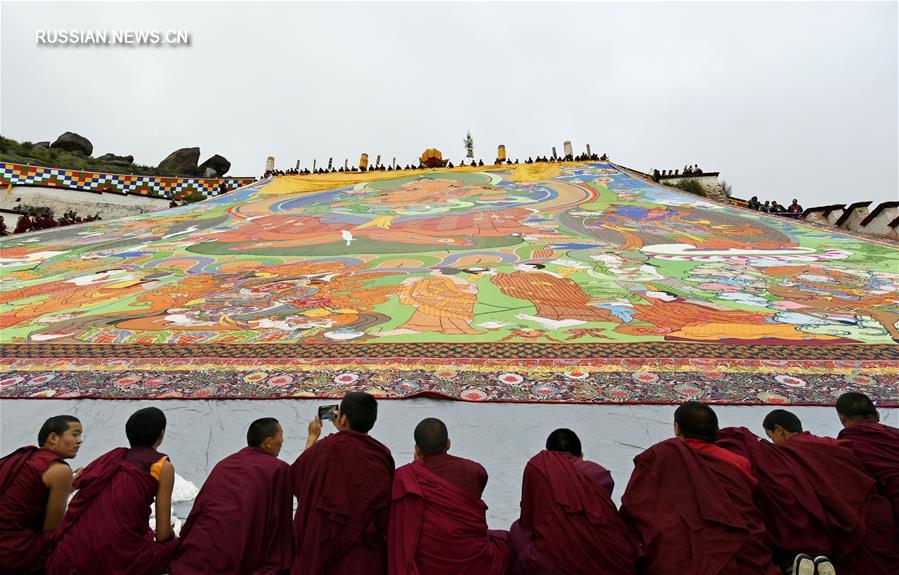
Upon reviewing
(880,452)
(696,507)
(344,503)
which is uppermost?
(880,452)

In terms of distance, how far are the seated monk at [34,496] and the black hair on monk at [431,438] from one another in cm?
125

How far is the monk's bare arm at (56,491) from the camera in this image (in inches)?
71.5

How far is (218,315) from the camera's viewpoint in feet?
15.3

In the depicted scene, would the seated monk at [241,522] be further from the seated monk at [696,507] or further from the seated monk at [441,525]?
the seated monk at [696,507]

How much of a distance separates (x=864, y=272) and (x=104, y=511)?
6989 mm

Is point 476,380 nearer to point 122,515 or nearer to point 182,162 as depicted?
point 122,515

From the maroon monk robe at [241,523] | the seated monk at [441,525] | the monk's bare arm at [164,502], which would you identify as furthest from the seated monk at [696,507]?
the monk's bare arm at [164,502]

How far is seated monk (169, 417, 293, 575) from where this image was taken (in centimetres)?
181

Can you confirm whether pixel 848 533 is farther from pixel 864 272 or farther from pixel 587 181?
pixel 587 181

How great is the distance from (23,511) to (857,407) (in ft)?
10.1

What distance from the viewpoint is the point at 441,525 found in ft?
5.89

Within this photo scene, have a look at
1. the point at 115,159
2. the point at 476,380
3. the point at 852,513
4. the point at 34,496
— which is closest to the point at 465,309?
the point at 476,380

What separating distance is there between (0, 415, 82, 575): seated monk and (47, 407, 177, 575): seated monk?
64 millimetres

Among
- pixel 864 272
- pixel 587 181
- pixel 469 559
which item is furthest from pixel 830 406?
pixel 587 181
